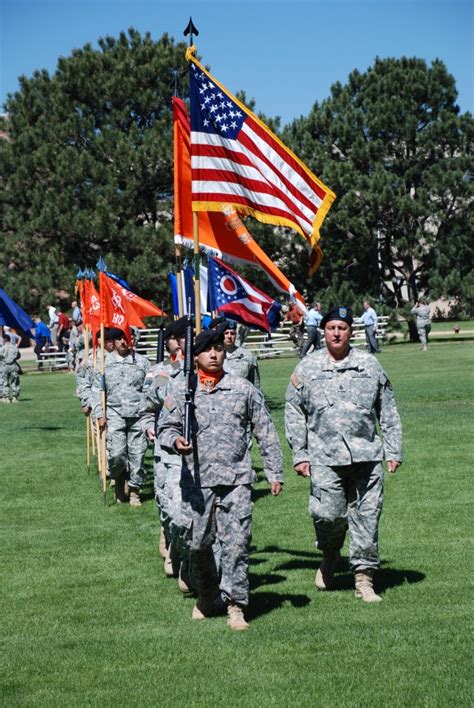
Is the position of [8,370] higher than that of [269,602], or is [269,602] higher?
[8,370]

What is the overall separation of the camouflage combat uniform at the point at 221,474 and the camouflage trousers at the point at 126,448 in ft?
21.0

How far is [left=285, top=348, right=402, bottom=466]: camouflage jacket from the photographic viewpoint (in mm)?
9234

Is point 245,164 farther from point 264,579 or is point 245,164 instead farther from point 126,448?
point 126,448

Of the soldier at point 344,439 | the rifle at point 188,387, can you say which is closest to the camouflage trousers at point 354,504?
the soldier at point 344,439

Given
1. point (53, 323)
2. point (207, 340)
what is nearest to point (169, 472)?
point (207, 340)

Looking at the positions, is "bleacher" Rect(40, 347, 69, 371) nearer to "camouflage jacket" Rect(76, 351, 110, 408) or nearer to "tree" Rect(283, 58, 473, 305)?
"tree" Rect(283, 58, 473, 305)

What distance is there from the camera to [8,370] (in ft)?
109

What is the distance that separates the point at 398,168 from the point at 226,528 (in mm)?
47973

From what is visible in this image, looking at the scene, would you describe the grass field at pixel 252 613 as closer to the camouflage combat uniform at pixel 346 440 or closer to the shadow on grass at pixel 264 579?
the shadow on grass at pixel 264 579

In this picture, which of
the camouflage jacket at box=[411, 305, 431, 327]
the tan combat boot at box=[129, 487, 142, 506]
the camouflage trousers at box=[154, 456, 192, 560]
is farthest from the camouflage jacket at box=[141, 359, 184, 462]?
the camouflage jacket at box=[411, 305, 431, 327]

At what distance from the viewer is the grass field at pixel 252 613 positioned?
7.03 m

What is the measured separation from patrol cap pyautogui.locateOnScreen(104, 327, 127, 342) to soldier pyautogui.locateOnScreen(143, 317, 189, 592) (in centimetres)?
328

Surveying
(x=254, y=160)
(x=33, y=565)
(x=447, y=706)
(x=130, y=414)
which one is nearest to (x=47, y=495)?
(x=130, y=414)

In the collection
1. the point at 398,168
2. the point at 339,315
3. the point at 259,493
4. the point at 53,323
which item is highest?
the point at 398,168
